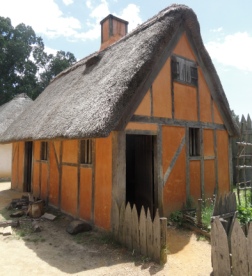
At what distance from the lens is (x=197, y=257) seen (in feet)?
14.9

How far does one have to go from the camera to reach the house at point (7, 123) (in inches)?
632

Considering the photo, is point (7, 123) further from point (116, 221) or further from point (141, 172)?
point (116, 221)

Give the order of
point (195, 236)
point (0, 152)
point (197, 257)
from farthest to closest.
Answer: point (0, 152) < point (195, 236) < point (197, 257)

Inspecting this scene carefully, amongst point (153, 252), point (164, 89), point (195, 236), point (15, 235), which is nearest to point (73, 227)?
point (15, 235)

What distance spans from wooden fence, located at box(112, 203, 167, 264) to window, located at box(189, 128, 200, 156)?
3.30 metres

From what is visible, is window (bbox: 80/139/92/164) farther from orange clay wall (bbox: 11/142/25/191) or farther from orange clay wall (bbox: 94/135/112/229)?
orange clay wall (bbox: 11/142/25/191)

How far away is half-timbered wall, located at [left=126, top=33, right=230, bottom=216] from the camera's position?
6.19m

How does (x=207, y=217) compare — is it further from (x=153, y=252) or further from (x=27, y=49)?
(x=27, y=49)

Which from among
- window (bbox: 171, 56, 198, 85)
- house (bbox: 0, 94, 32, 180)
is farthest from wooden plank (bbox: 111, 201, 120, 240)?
house (bbox: 0, 94, 32, 180)

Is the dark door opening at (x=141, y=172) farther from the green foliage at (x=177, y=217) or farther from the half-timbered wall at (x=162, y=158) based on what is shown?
the green foliage at (x=177, y=217)

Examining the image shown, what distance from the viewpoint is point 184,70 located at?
7.09 m

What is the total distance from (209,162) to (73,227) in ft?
14.7

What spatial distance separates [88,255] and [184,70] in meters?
5.44

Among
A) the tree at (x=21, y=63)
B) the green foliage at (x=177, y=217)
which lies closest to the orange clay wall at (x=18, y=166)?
the green foliage at (x=177, y=217)
